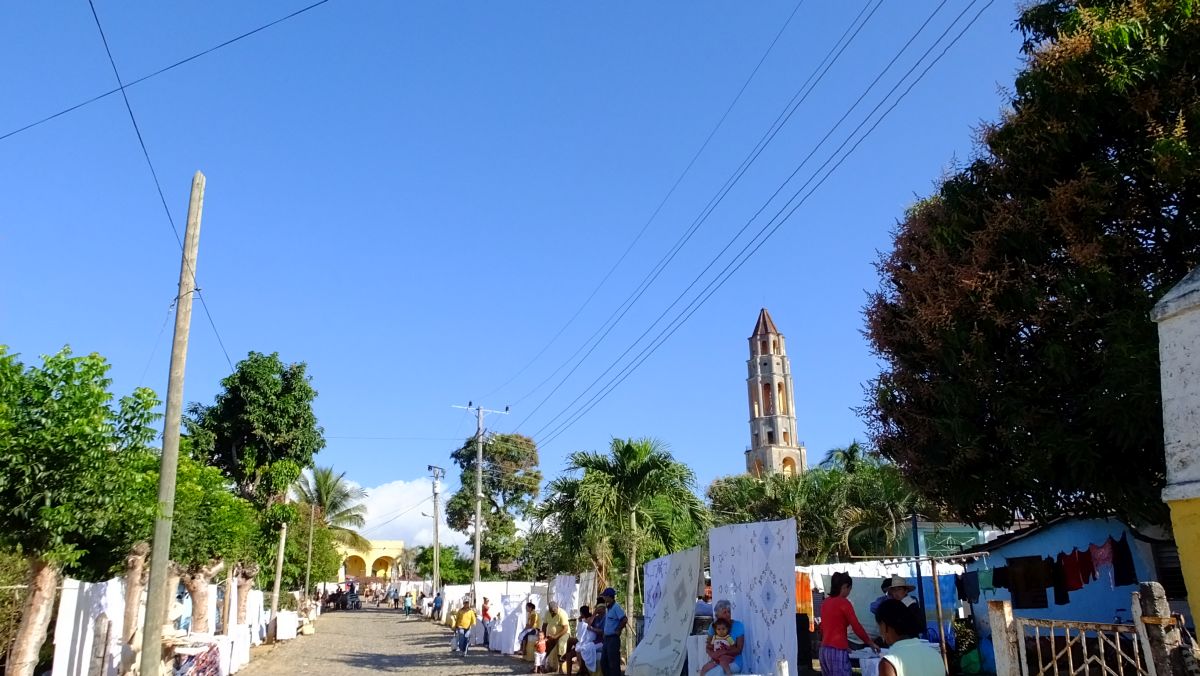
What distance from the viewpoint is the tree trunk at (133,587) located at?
1405 centimetres

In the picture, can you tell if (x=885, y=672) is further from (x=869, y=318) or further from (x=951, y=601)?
(x=951, y=601)

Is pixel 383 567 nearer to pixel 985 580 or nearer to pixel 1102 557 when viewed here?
pixel 985 580

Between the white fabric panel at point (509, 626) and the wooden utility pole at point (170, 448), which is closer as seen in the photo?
the wooden utility pole at point (170, 448)

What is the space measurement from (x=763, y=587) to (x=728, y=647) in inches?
33.8

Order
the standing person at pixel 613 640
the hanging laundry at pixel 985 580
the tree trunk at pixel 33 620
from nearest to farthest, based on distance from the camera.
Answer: the tree trunk at pixel 33 620
the standing person at pixel 613 640
the hanging laundry at pixel 985 580

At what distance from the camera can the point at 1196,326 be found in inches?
233

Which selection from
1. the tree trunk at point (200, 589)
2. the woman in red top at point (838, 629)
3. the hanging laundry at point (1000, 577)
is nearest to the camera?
the woman in red top at point (838, 629)

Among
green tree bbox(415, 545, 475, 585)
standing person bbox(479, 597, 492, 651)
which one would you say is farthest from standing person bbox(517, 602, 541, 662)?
green tree bbox(415, 545, 475, 585)

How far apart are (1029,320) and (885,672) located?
4.63 meters

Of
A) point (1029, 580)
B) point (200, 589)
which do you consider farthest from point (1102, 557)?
point (200, 589)

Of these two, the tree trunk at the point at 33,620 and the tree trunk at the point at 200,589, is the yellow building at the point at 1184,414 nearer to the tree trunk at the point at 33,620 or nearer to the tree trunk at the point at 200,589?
the tree trunk at the point at 33,620

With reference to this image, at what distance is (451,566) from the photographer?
6981cm

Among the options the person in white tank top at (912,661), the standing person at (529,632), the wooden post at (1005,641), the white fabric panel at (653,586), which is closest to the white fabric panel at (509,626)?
the standing person at (529,632)

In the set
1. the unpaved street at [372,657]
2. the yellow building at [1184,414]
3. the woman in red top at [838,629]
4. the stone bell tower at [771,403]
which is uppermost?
the stone bell tower at [771,403]
